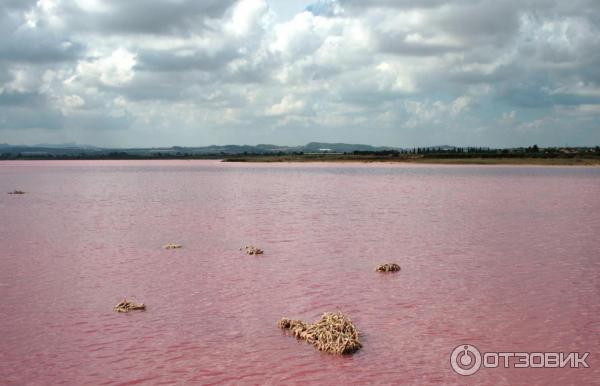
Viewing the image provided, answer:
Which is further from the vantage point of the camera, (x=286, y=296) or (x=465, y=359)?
(x=286, y=296)

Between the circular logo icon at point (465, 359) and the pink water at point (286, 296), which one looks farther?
the pink water at point (286, 296)

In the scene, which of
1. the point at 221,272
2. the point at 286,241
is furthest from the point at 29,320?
the point at 286,241

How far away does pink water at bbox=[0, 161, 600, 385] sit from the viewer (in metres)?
13.3

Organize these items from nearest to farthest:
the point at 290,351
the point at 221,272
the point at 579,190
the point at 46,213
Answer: the point at 290,351, the point at 221,272, the point at 46,213, the point at 579,190

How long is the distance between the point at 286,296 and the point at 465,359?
7056mm

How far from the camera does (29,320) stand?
16.8m

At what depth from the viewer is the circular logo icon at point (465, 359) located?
43.0ft

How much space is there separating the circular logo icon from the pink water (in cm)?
25

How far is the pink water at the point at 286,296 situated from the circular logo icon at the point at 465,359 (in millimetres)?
248

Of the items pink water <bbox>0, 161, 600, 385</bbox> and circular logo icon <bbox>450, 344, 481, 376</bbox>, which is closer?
circular logo icon <bbox>450, 344, 481, 376</bbox>

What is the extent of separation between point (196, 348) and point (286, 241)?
16480 millimetres

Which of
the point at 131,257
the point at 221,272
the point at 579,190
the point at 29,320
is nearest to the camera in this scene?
the point at 29,320

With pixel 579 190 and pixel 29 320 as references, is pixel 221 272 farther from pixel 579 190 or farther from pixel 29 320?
pixel 579 190

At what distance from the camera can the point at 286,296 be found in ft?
63.0
